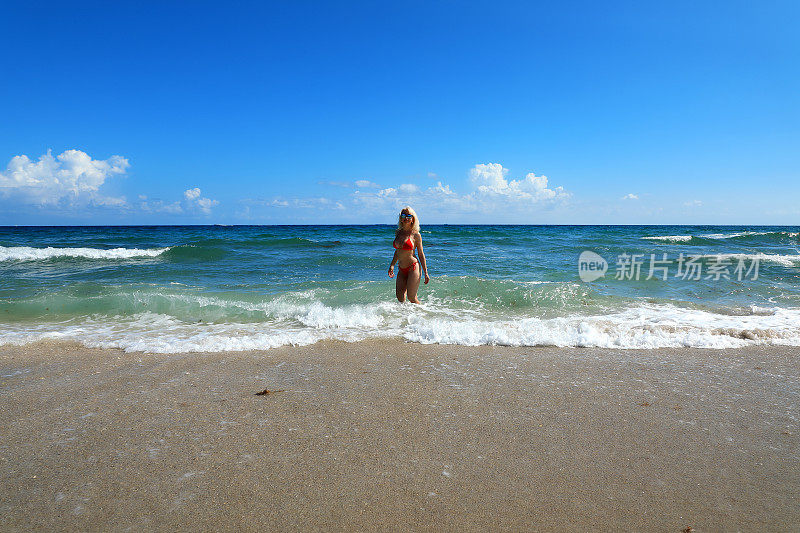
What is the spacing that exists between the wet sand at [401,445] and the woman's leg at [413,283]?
349 centimetres

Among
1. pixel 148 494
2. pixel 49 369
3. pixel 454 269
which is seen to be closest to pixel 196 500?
pixel 148 494

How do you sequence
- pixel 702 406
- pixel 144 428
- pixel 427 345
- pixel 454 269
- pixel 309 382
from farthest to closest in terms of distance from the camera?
1. pixel 454 269
2. pixel 427 345
3. pixel 309 382
4. pixel 702 406
5. pixel 144 428

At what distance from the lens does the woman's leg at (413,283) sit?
792cm

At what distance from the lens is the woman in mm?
7582

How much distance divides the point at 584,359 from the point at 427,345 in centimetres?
185

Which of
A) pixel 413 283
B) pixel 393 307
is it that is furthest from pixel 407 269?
pixel 393 307

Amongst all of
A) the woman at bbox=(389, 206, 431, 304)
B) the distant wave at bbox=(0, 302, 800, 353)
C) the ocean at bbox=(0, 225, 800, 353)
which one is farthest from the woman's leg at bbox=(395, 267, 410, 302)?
the distant wave at bbox=(0, 302, 800, 353)

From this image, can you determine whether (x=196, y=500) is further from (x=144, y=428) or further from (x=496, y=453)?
(x=496, y=453)

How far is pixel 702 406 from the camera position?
3.45m

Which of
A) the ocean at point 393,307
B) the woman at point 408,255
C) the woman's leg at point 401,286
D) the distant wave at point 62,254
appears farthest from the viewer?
the distant wave at point 62,254

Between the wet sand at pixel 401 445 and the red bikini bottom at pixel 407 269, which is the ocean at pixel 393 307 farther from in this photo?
the wet sand at pixel 401 445

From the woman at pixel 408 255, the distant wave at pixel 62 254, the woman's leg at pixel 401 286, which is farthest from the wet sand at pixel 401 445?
the distant wave at pixel 62 254

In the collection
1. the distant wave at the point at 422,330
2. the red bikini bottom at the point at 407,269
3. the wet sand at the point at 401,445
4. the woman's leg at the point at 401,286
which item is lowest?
the wet sand at the point at 401,445

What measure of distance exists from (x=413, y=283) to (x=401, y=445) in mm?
5235
